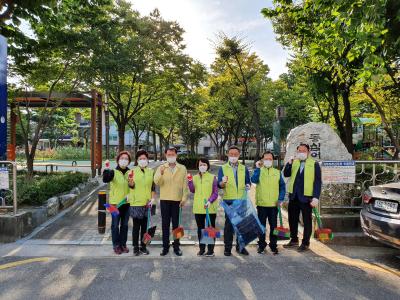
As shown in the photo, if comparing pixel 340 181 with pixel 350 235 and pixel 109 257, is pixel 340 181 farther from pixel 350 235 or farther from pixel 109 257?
pixel 109 257

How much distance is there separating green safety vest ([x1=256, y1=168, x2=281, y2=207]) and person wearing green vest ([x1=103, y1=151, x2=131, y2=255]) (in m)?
2.14

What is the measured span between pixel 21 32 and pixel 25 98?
4.05 metres

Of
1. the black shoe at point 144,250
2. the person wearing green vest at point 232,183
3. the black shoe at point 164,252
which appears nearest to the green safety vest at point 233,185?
the person wearing green vest at point 232,183

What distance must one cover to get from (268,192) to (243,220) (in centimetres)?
59

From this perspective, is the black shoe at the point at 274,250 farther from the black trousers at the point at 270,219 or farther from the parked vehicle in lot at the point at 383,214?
the parked vehicle in lot at the point at 383,214

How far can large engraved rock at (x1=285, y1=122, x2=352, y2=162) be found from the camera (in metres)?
8.88

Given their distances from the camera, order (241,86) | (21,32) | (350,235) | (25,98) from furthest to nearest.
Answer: (241,86), (25,98), (21,32), (350,235)

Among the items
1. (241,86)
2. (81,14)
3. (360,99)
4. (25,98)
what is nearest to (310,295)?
(81,14)

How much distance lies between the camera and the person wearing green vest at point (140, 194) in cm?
538

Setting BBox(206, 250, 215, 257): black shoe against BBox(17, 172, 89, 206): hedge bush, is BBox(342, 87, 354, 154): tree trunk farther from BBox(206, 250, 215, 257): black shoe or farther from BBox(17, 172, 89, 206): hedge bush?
BBox(17, 172, 89, 206): hedge bush

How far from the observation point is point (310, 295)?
396 centimetres

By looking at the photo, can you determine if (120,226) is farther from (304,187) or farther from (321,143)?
(321,143)

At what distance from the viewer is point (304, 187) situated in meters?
5.62

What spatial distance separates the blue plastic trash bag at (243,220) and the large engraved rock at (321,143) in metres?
3.83
